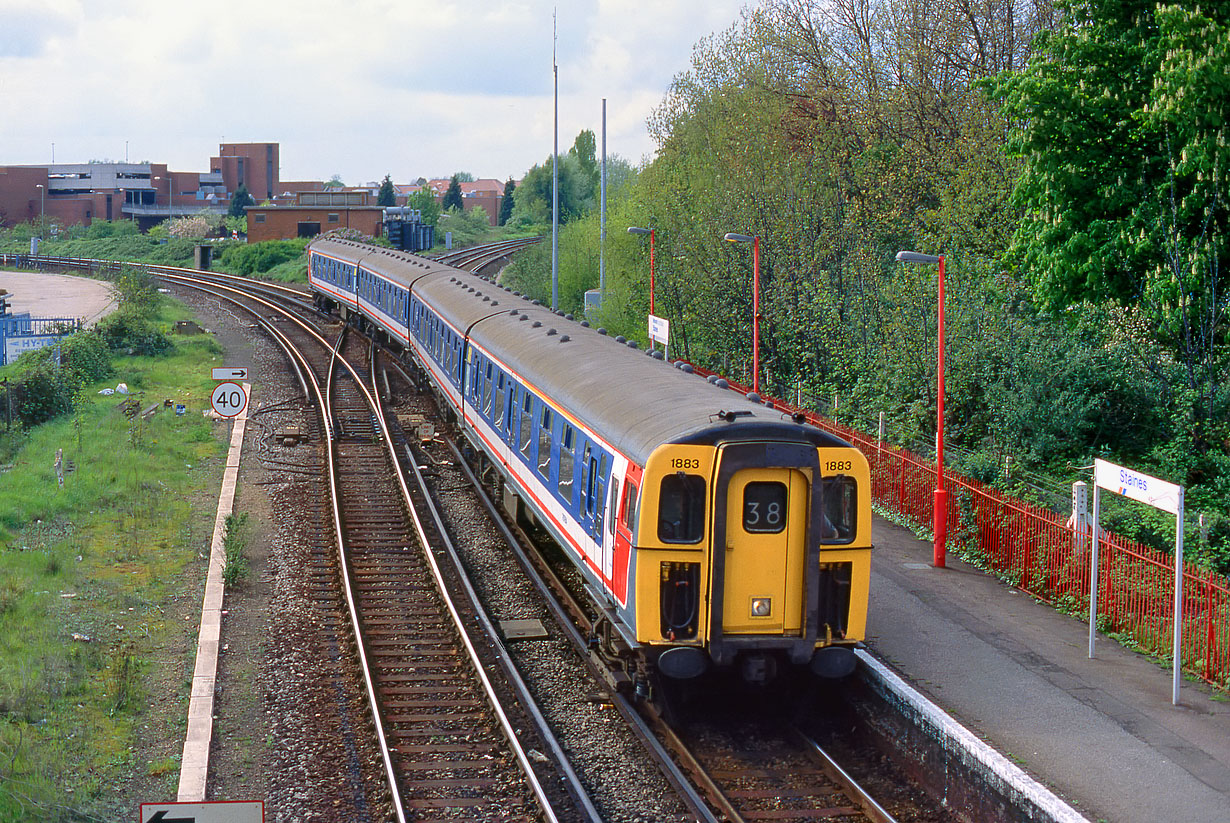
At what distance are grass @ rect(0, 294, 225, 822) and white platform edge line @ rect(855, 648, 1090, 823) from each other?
21.2ft

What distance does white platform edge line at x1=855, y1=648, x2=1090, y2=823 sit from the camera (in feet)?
28.9

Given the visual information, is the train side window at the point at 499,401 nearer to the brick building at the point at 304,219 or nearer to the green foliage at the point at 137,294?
the green foliage at the point at 137,294

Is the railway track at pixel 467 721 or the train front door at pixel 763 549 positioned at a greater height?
the train front door at pixel 763 549

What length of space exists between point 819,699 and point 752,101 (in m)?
26.6

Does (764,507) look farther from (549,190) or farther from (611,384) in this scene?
(549,190)

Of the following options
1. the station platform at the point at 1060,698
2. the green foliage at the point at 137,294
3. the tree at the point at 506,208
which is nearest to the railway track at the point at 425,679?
the station platform at the point at 1060,698

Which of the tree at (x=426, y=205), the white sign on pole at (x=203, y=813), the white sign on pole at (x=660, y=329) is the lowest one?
the white sign on pole at (x=203, y=813)

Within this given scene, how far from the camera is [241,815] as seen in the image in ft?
18.9

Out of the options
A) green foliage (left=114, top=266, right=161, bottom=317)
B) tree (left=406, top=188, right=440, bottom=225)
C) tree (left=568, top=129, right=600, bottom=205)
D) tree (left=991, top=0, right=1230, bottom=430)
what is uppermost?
tree (left=568, top=129, right=600, bottom=205)

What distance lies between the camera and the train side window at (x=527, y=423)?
54.5ft

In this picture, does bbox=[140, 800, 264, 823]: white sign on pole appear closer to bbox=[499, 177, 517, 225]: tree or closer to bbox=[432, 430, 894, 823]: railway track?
bbox=[432, 430, 894, 823]: railway track

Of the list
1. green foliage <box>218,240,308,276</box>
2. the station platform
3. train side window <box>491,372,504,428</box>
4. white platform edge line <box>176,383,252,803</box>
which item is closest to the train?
the station platform

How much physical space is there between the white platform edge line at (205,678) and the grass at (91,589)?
0.21 metres

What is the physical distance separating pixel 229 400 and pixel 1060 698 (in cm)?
1352
